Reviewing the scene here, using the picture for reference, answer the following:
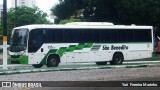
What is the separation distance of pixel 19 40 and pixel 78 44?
4.08 meters

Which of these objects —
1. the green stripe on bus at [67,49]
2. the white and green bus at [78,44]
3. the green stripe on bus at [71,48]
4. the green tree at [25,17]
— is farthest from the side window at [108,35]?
the green tree at [25,17]

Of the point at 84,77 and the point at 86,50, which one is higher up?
the point at 86,50

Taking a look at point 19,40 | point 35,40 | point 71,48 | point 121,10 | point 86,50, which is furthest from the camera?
point 121,10

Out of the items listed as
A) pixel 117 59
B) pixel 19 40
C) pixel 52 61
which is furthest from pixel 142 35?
pixel 19 40

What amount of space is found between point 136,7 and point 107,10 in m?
3.26

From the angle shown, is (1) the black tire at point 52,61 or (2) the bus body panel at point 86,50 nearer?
(2) the bus body panel at point 86,50

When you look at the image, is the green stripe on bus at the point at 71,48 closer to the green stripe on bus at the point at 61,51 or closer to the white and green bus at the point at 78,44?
the white and green bus at the point at 78,44

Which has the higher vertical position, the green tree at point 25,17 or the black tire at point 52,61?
the green tree at point 25,17

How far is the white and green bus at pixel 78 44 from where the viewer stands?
87.2ft

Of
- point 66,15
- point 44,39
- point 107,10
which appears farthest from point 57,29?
point 66,15

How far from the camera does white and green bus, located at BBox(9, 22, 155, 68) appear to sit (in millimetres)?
26594

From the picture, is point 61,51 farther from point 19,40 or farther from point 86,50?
point 19,40

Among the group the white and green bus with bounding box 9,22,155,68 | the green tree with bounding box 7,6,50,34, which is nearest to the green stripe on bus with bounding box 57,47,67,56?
the white and green bus with bounding box 9,22,155,68

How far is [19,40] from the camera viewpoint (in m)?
27.0
